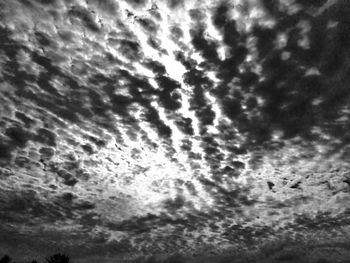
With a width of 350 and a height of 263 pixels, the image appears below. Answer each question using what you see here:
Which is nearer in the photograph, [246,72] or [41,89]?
[246,72]

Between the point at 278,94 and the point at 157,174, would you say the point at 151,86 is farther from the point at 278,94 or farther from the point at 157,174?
the point at 157,174

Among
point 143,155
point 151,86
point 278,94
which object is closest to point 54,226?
point 143,155

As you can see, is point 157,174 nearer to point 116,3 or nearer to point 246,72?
point 246,72

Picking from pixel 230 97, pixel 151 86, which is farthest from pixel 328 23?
pixel 151 86

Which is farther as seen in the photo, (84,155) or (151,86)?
(84,155)

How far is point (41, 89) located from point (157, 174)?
6.84m

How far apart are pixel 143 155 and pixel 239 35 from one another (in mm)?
7224

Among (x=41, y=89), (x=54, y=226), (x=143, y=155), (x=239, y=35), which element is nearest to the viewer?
(x=239, y=35)

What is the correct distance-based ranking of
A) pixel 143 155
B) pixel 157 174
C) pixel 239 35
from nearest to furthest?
pixel 239 35, pixel 143 155, pixel 157 174

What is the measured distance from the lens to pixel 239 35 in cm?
802

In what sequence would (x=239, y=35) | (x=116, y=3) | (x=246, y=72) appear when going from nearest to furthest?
1. (x=116, y=3)
2. (x=239, y=35)
3. (x=246, y=72)

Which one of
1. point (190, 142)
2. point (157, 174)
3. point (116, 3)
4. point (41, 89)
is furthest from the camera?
point (157, 174)

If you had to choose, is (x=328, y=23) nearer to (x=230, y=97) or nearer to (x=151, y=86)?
(x=230, y=97)

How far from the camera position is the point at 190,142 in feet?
40.1
